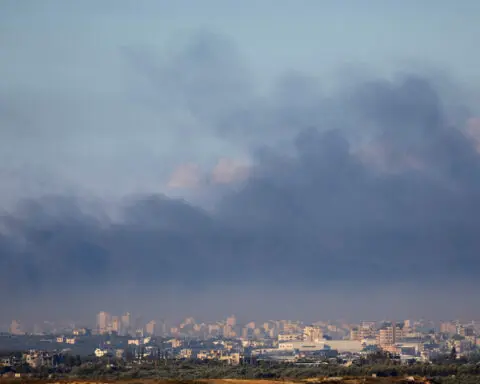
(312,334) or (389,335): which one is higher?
→ (312,334)

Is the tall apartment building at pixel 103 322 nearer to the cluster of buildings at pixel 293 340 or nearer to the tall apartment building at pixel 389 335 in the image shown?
the cluster of buildings at pixel 293 340

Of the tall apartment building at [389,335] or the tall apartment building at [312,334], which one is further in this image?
the tall apartment building at [312,334]

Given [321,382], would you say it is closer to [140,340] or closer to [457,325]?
[140,340]

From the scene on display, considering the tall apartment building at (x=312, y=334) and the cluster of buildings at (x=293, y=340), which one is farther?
the tall apartment building at (x=312, y=334)

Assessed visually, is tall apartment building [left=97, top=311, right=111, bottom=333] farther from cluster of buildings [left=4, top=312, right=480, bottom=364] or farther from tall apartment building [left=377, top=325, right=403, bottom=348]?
tall apartment building [left=377, top=325, right=403, bottom=348]

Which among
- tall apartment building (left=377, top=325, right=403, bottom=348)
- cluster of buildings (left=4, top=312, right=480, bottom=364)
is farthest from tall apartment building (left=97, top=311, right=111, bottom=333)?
tall apartment building (left=377, top=325, right=403, bottom=348)

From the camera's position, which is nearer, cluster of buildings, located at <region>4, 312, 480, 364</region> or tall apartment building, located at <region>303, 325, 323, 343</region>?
cluster of buildings, located at <region>4, 312, 480, 364</region>

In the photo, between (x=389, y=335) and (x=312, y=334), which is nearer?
Result: (x=389, y=335)

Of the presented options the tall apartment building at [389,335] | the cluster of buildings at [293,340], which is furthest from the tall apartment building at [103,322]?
the tall apartment building at [389,335]

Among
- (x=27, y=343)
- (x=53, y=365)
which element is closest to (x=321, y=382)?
(x=53, y=365)

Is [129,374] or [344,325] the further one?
[344,325]

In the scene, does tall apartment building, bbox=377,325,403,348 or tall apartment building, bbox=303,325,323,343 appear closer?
tall apartment building, bbox=377,325,403,348
